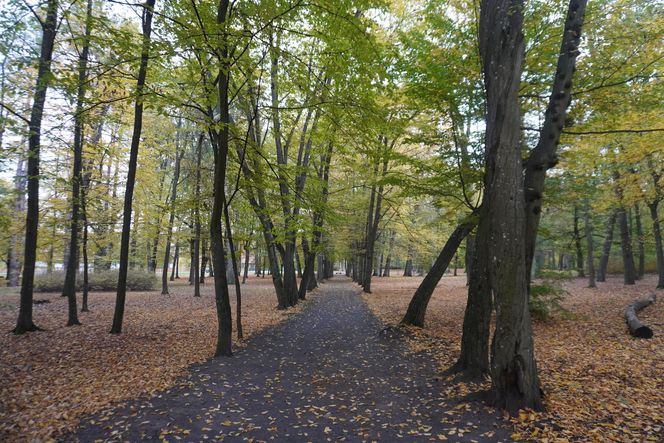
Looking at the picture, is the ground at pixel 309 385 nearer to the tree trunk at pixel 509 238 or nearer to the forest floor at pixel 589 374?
the forest floor at pixel 589 374

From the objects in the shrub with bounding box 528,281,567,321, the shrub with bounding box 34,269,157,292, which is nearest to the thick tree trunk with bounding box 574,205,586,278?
the shrub with bounding box 528,281,567,321

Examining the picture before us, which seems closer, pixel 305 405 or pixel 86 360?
pixel 305 405

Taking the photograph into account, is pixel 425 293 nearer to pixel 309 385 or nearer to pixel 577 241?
pixel 309 385

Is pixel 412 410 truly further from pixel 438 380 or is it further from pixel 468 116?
pixel 468 116

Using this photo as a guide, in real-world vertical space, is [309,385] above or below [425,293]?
below

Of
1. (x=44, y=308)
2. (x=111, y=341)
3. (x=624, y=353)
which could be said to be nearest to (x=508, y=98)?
(x=624, y=353)

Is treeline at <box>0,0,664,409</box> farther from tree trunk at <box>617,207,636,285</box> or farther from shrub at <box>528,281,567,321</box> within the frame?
tree trunk at <box>617,207,636,285</box>

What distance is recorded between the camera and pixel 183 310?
1340 centimetres

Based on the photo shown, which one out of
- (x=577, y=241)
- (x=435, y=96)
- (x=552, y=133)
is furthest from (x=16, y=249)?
(x=577, y=241)

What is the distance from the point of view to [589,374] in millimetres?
5426

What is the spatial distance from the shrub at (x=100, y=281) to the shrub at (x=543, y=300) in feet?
69.7

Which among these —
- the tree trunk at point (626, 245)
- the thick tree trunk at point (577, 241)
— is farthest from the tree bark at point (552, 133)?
the tree trunk at point (626, 245)

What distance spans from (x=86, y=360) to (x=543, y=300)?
35.9 feet

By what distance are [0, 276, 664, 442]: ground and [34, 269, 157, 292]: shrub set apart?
1030cm
